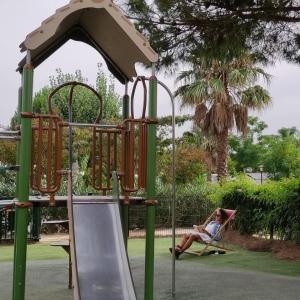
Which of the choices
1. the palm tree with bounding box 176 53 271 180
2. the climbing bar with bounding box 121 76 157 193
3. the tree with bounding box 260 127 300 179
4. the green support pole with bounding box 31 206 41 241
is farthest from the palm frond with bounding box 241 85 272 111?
the climbing bar with bounding box 121 76 157 193

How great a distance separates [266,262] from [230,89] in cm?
1249

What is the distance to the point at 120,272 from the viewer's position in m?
4.91

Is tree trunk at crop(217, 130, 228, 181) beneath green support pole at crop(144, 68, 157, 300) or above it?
above

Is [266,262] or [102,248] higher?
[102,248]

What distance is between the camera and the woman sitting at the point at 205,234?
33.8 ft

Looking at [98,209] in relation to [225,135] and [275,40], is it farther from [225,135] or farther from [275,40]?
[225,135]

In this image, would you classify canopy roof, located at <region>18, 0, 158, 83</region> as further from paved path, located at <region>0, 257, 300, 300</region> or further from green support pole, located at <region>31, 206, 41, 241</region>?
green support pole, located at <region>31, 206, 41, 241</region>

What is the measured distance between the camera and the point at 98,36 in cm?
648

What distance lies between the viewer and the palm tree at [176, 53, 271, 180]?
19.8 m

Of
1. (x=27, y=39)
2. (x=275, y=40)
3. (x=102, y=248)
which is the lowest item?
(x=102, y=248)

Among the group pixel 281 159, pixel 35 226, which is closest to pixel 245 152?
pixel 281 159

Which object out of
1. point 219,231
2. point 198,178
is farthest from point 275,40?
point 198,178

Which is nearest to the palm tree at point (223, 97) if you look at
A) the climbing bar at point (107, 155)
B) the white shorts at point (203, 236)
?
the white shorts at point (203, 236)

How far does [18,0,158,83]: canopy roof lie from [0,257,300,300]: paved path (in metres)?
2.92
